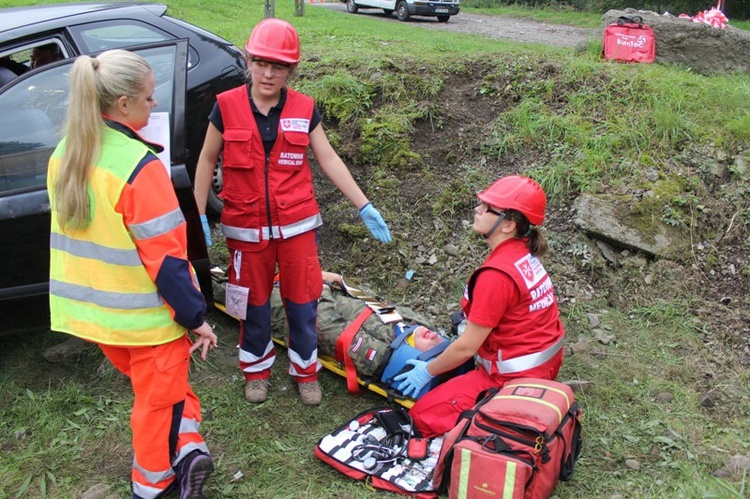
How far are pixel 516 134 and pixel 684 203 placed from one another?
1400 mm

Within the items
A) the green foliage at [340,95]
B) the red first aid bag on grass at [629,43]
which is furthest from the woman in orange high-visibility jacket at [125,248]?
the red first aid bag on grass at [629,43]

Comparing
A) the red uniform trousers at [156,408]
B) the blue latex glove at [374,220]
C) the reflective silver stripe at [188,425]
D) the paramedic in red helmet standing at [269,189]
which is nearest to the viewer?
the red uniform trousers at [156,408]

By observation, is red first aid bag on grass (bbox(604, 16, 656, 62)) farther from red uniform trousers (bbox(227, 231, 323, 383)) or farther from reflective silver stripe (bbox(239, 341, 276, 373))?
reflective silver stripe (bbox(239, 341, 276, 373))

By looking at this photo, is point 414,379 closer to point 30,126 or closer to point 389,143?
point 30,126

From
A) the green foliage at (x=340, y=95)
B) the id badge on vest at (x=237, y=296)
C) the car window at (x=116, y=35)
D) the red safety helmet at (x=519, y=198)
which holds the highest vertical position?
the car window at (x=116, y=35)

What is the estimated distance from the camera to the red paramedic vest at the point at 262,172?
3.10 m

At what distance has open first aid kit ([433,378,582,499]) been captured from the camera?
2566 millimetres

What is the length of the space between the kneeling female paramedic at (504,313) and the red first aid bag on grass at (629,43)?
14.6ft

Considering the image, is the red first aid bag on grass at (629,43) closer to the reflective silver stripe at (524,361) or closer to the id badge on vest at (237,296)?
the reflective silver stripe at (524,361)

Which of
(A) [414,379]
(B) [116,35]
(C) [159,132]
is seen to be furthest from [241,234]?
(B) [116,35]

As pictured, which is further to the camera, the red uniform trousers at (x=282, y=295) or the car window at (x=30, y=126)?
the red uniform trousers at (x=282, y=295)

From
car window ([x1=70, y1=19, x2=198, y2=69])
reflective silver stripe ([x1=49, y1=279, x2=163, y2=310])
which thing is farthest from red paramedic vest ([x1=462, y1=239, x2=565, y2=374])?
car window ([x1=70, y1=19, x2=198, y2=69])

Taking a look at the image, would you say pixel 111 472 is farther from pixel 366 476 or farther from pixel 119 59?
pixel 119 59

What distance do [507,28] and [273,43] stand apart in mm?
13812
